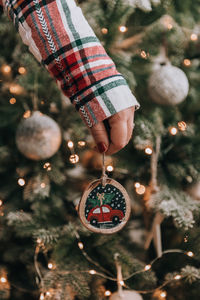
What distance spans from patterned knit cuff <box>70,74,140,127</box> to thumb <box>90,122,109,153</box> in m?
0.01

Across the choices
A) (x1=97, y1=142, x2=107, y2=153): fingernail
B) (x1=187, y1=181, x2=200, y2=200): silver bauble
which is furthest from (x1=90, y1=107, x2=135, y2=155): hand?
(x1=187, y1=181, x2=200, y2=200): silver bauble

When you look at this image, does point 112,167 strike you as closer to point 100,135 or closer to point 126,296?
point 100,135

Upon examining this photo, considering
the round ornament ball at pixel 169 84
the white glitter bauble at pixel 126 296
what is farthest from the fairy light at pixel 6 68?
the white glitter bauble at pixel 126 296

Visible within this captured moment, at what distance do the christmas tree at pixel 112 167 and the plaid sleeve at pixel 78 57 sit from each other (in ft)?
0.69

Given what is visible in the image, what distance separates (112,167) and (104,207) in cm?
13

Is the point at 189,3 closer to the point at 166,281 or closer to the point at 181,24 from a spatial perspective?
the point at 181,24

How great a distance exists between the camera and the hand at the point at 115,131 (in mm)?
392

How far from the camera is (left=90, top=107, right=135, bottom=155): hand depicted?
392mm

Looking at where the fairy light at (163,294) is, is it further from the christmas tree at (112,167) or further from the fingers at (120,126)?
the fingers at (120,126)

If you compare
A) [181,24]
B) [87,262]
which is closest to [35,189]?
[87,262]

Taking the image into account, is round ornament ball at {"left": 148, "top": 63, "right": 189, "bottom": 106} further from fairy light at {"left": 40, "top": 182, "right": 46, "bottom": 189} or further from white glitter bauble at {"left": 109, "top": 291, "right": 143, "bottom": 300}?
white glitter bauble at {"left": 109, "top": 291, "right": 143, "bottom": 300}

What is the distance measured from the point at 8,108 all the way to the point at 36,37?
15.6 inches

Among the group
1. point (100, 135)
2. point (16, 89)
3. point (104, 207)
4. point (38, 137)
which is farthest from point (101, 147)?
point (16, 89)

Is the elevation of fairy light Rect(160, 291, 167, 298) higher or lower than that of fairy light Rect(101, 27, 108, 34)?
lower
